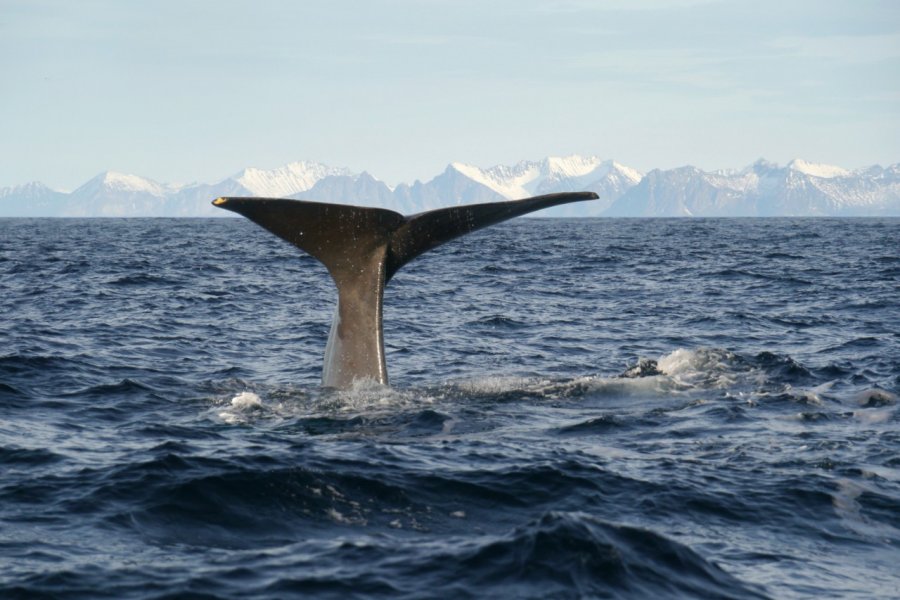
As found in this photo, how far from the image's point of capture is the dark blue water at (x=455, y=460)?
268 inches

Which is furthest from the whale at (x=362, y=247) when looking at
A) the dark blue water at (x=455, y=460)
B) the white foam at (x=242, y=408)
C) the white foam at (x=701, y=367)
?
the white foam at (x=701, y=367)

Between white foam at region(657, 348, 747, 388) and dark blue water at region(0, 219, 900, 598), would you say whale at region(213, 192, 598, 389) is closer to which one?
dark blue water at region(0, 219, 900, 598)

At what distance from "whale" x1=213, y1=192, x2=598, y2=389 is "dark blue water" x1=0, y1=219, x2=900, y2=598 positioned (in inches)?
15.5

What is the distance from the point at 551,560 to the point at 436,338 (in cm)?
1208

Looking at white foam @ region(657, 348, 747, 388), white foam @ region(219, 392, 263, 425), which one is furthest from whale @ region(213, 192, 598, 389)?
white foam @ region(657, 348, 747, 388)

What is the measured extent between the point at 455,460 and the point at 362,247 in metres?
2.63

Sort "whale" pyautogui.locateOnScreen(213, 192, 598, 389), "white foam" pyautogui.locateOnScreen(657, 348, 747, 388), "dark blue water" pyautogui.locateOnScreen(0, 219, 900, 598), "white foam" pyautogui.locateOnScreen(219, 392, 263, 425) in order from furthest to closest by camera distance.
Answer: "white foam" pyautogui.locateOnScreen(657, 348, 747, 388) < "white foam" pyautogui.locateOnScreen(219, 392, 263, 425) < "whale" pyautogui.locateOnScreen(213, 192, 598, 389) < "dark blue water" pyautogui.locateOnScreen(0, 219, 900, 598)

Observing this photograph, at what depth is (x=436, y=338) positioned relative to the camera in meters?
18.8

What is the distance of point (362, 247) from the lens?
11.1 meters

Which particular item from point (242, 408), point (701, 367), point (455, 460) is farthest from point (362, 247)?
point (701, 367)

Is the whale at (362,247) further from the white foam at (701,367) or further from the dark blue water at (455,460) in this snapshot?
the white foam at (701,367)

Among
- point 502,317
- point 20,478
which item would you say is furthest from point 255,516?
point 502,317

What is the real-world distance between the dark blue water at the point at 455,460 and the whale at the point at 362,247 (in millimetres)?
395

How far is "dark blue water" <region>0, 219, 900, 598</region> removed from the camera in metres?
6.81
